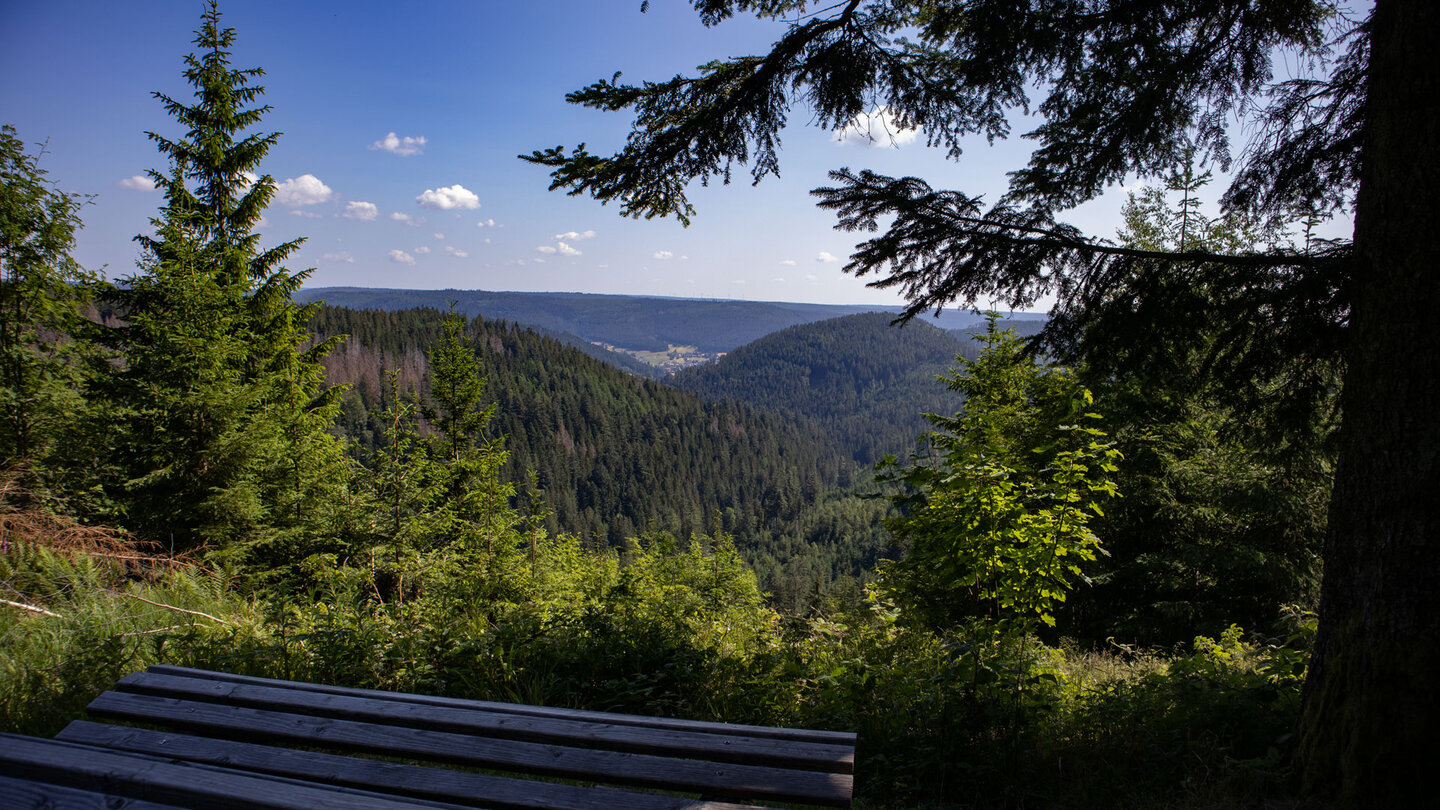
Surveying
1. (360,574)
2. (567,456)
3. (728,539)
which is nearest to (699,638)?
Answer: (360,574)

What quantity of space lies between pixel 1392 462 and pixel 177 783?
4.47 m

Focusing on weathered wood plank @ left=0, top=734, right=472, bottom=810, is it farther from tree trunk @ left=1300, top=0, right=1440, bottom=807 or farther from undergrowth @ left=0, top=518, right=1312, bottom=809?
tree trunk @ left=1300, top=0, right=1440, bottom=807

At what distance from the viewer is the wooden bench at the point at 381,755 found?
179cm

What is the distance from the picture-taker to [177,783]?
70.4 inches

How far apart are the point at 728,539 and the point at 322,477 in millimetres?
11411

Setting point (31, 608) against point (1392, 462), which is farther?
point (31, 608)

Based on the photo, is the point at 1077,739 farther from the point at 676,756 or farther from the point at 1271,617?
the point at 1271,617

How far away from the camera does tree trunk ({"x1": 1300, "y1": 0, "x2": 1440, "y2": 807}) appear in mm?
2236

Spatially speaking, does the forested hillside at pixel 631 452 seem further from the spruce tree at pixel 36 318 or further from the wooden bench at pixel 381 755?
the wooden bench at pixel 381 755

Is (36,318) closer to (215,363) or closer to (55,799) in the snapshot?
(215,363)

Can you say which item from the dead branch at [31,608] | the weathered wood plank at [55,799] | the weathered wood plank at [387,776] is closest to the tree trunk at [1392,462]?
the weathered wood plank at [387,776]

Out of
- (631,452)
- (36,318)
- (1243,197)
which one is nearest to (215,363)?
(36,318)

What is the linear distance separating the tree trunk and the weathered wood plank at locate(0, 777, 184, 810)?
4.30 metres

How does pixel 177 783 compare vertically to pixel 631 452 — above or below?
above
